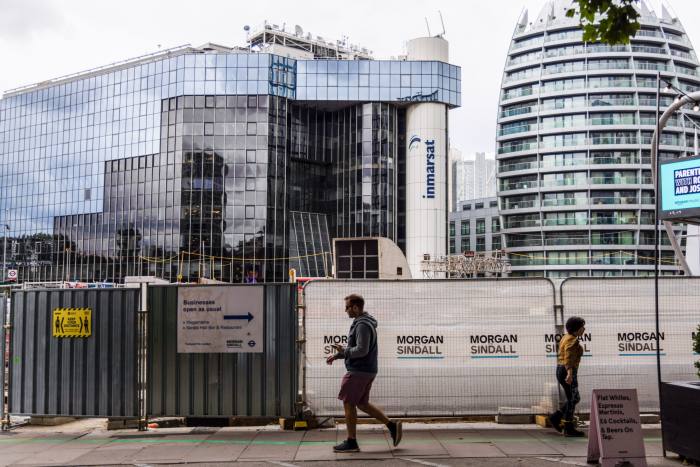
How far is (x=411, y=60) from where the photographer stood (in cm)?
7606

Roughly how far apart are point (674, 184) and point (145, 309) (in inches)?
378

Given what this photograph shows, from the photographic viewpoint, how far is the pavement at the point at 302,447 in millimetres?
8438

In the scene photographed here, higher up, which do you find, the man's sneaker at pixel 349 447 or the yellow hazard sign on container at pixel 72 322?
the yellow hazard sign on container at pixel 72 322

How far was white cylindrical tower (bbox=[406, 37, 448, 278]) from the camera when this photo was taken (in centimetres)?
7481

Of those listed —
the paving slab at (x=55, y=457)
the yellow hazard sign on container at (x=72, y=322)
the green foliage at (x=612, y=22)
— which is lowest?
the paving slab at (x=55, y=457)

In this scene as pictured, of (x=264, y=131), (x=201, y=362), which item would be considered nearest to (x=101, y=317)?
(x=201, y=362)

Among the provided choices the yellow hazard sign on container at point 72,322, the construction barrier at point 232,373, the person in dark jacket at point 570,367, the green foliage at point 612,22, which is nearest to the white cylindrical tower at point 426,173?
the construction barrier at point 232,373

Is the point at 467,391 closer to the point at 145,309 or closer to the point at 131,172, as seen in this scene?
the point at 145,309

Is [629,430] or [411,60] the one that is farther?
[411,60]

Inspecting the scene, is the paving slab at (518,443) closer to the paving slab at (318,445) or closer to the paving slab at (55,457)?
the paving slab at (318,445)

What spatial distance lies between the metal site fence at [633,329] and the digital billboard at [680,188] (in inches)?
104

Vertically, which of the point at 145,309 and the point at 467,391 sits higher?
the point at 145,309

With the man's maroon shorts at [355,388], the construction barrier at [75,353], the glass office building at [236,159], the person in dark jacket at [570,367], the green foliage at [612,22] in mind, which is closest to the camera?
the green foliage at [612,22]

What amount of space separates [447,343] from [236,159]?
63.9 meters
